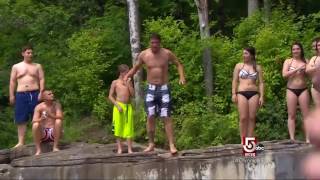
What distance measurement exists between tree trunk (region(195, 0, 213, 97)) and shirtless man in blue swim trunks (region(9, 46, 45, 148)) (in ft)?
14.9

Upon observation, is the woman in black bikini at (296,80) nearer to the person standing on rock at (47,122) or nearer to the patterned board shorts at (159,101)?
the patterned board shorts at (159,101)

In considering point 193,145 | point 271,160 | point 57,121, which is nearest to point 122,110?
point 57,121

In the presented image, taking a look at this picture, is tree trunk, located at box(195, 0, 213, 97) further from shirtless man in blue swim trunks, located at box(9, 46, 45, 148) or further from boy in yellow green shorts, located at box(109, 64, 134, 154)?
shirtless man in blue swim trunks, located at box(9, 46, 45, 148)

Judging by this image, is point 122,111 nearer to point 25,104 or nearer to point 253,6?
point 25,104

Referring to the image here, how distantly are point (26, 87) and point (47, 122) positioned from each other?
0.73 m

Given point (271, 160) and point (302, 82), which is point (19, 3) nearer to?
point (302, 82)

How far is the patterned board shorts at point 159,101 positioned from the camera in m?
9.27

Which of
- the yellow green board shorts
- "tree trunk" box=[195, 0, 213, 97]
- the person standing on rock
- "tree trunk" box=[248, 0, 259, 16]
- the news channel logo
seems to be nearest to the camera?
the news channel logo

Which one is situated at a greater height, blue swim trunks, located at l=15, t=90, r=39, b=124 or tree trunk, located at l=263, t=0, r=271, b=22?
tree trunk, located at l=263, t=0, r=271, b=22

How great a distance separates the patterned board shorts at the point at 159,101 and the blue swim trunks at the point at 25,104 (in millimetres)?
2605

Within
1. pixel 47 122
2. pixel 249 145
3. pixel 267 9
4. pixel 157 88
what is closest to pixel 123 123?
pixel 47 122

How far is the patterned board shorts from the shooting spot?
9266 mm

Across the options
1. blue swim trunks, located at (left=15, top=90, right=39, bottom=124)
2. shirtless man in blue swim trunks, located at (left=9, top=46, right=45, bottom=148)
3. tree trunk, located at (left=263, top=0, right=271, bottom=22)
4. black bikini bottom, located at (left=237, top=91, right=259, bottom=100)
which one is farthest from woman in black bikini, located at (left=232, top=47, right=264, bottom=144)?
tree trunk, located at (left=263, top=0, right=271, bottom=22)

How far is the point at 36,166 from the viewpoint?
31.6 ft
